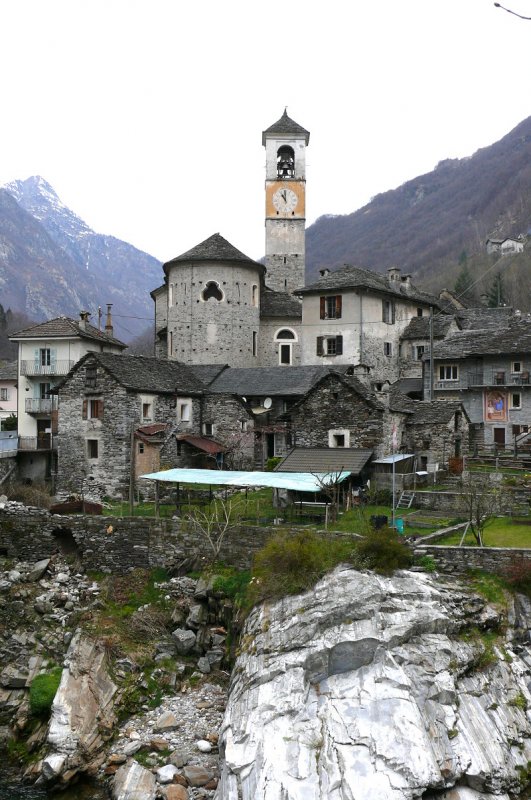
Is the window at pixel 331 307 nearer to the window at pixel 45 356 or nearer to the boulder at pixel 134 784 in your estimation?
the window at pixel 45 356

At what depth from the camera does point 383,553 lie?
2320 cm

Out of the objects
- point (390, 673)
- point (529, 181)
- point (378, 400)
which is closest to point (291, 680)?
point (390, 673)

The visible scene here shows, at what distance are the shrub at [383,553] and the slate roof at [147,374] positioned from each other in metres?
18.9

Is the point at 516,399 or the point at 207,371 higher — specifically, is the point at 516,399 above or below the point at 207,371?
below

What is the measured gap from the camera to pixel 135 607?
92.1 feet

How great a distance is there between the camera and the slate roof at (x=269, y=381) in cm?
4409

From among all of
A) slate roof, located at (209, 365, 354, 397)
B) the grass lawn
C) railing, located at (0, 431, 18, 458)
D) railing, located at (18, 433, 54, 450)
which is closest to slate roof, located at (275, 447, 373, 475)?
the grass lawn

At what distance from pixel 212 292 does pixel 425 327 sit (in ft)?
52.0

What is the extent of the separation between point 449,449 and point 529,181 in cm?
14269

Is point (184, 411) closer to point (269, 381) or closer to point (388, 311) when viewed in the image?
point (269, 381)

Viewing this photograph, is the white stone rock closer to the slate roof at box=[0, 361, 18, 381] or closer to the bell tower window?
the slate roof at box=[0, 361, 18, 381]

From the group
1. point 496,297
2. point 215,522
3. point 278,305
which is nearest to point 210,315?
point 278,305

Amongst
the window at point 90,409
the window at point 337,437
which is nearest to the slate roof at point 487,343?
the window at point 337,437

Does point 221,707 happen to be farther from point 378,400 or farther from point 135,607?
point 378,400
